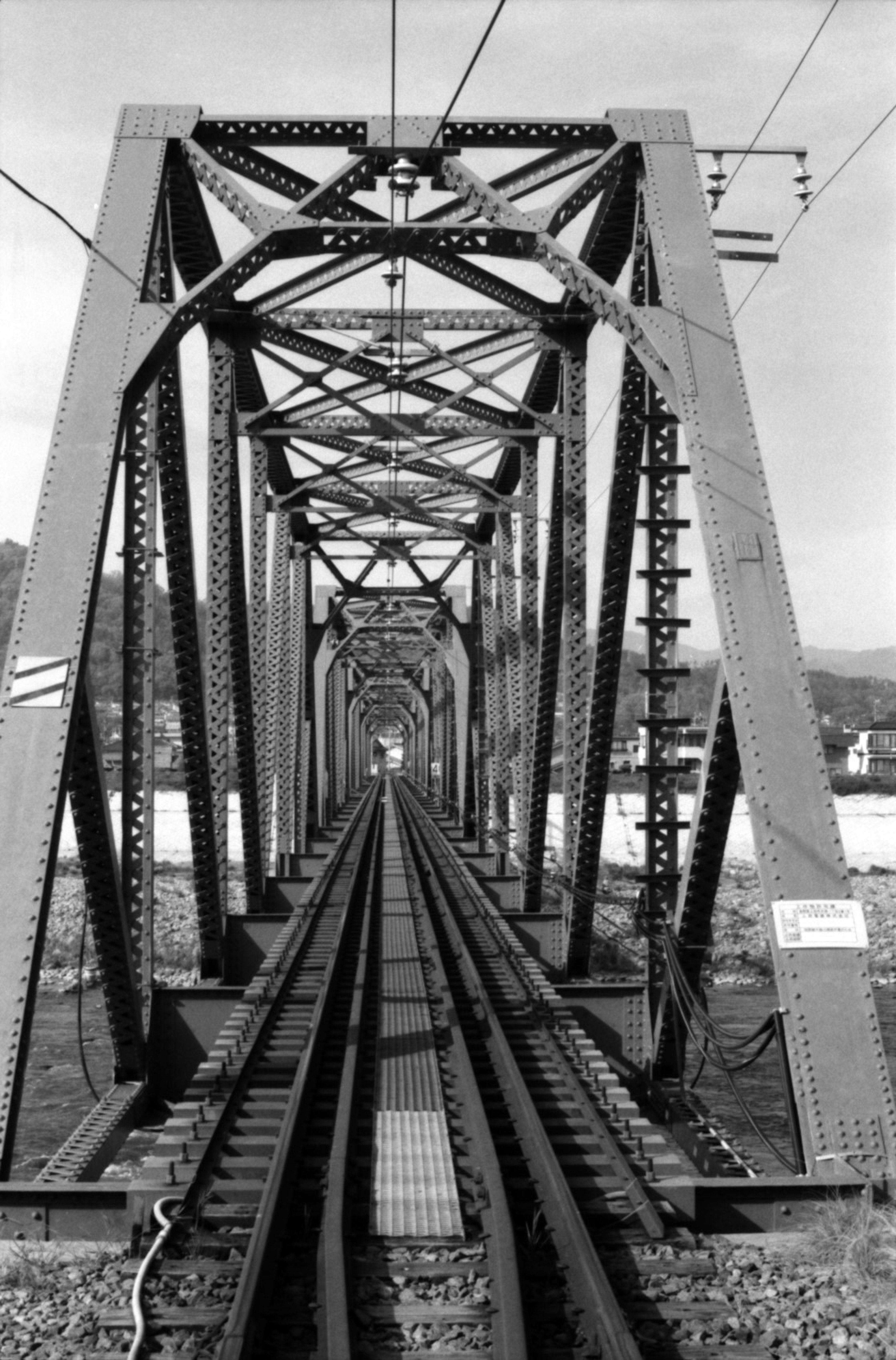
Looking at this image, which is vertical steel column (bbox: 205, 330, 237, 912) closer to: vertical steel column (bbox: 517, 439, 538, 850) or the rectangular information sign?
vertical steel column (bbox: 517, 439, 538, 850)

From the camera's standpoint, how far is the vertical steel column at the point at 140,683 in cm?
884

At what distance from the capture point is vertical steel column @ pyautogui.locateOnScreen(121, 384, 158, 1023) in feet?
29.0

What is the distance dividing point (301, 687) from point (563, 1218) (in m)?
21.5

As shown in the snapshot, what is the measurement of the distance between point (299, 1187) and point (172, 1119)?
1166 mm

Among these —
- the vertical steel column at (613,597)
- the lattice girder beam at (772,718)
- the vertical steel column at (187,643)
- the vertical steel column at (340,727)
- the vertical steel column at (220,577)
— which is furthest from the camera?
the vertical steel column at (340,727)

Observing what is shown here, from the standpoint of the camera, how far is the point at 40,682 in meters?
6.81

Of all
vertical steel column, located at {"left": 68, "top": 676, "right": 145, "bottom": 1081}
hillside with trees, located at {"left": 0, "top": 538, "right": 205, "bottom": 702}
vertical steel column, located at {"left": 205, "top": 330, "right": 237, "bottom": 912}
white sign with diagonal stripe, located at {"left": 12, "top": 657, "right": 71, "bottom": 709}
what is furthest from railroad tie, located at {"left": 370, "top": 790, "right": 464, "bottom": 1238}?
Result: hillside with trees, located at {"left": 0, "top": 538, "right": 205, "bottom": 702}

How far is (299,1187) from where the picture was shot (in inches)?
224

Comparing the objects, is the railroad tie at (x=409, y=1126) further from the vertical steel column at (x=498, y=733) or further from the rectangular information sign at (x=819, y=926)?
the vertical steel column at (x=498, y=733)

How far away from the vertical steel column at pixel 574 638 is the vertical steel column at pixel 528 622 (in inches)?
65.7

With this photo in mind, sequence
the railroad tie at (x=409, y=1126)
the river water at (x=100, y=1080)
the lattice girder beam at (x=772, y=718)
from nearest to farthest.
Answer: the railroad tie at (x=409, y=1126)
the lattice girder beam at (x=772, y=718)
the river water at (x=100, y=1080)

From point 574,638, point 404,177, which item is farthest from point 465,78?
point 574,638

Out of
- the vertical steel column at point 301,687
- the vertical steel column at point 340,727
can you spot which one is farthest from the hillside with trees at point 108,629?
the vertical steel column at point 301,687

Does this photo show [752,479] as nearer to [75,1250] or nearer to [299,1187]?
[299,1187]
